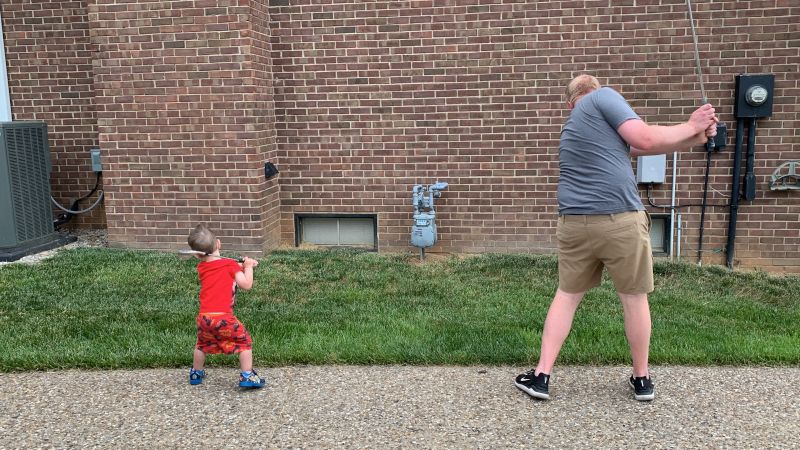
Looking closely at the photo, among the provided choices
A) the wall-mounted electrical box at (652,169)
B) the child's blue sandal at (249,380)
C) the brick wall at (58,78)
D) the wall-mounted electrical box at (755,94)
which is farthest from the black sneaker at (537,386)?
the brick wall at (58,78)

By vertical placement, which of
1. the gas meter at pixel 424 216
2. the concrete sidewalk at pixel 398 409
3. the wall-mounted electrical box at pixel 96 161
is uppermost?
the wall-mounted electrical box at pixel 96 161

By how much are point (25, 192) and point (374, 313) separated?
4427mm

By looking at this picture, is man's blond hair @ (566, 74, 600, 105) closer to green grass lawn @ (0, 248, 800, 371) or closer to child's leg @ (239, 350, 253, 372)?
green grass lawn @ (0, 248, 800, 371)

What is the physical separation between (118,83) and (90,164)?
1.46 meters

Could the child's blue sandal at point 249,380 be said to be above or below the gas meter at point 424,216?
below

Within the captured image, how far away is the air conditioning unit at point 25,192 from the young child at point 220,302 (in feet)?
14.2

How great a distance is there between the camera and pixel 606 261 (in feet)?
12.0

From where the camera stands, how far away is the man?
3498mm

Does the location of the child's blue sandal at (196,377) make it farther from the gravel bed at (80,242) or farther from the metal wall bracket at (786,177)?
the metal wall bracket at (786,177)

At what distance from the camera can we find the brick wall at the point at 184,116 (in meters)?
7.02

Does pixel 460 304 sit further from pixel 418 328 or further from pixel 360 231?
pixel 360 231

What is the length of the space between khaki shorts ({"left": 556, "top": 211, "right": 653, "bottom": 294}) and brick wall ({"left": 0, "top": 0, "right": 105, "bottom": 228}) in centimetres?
627

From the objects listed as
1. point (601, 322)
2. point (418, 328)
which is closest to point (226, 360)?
point (418, 328)

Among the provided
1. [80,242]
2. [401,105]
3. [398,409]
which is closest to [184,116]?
[80,242]
